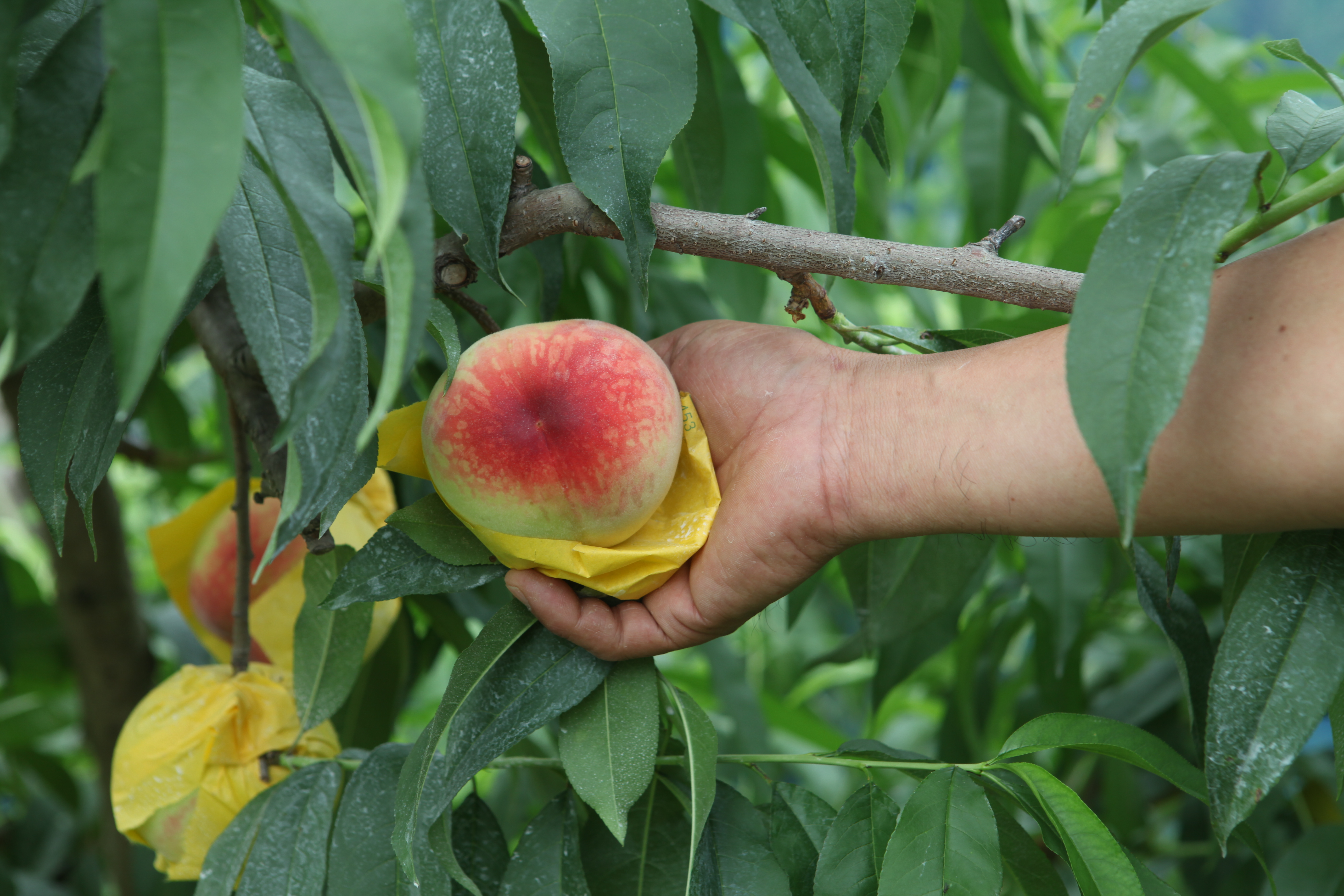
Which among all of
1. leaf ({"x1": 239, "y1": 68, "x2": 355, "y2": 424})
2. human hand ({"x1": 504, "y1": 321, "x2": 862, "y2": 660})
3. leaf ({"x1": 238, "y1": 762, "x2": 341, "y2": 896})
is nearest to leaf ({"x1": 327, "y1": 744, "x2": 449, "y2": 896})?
leaf ({"x1": 238, "y1": 762, "x2": 341, "y2": 896})

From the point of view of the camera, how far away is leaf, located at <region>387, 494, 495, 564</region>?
1.57 ft

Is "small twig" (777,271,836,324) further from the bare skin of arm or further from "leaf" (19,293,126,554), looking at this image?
"leaf" (19,293,126,554)

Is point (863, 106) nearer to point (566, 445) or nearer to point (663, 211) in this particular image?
point (663, 211)

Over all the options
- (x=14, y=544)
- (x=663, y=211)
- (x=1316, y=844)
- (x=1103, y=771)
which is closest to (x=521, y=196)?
(x=663, y=211)

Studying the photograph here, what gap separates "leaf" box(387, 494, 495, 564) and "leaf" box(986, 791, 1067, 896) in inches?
11.3

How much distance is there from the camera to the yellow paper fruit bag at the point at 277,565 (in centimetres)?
65

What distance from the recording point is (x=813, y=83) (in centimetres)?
50

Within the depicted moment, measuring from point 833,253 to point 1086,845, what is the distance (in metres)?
0.28

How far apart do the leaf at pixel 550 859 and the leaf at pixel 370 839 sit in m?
0.04

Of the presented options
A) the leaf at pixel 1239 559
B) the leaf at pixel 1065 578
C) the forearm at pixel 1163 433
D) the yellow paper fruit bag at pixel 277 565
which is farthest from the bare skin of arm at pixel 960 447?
the leaf at pixel 1065 578

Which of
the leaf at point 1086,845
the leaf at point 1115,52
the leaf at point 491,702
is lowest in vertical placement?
the leaf at point 491,702

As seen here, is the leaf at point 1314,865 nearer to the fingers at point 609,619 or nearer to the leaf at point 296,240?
the fingers at point 609,619

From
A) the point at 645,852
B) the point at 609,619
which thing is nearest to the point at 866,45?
the point at 609,619

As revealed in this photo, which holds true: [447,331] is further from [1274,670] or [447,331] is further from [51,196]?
[1274,670]
